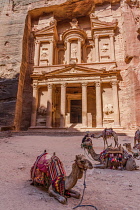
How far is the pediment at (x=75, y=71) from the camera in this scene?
58.4ft

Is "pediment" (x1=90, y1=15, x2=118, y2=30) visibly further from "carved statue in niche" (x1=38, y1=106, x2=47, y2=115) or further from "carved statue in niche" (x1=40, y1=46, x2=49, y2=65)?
"carved statue in niche" (x1=38, y1=106, x2=47, y2=115)

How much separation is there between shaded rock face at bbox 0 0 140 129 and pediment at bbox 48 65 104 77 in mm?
3596

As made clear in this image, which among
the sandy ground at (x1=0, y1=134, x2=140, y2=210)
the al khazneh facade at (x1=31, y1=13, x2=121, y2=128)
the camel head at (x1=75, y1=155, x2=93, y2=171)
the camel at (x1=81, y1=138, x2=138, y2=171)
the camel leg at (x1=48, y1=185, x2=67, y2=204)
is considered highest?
the al khazneh facade at (x1=31, y1=13, x2=121, y2=128)

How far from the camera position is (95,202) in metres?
2.38

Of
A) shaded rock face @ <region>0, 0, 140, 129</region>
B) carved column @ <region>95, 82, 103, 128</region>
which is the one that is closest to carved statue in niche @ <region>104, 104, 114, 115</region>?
carved column @ <region>95, 82, 103, 128</region>

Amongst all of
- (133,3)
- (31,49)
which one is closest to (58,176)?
(31,49)

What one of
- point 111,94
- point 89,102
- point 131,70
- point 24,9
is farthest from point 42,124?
point 24,9

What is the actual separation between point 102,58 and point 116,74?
3.57 m

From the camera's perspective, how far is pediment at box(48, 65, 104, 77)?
1781 cm

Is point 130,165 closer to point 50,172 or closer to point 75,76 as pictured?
point 50,172

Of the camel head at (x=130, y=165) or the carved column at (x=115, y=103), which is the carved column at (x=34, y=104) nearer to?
the carved column at (x=115, y=103)

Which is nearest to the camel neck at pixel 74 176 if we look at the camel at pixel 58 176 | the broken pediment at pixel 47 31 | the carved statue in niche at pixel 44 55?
the camel at pixel 58 176

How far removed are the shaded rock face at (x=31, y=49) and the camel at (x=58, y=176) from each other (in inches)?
574

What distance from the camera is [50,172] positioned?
8.42 ft
